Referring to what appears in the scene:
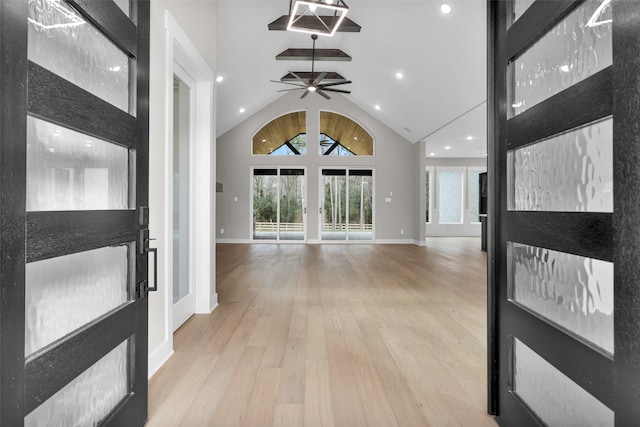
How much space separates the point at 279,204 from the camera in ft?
32.3

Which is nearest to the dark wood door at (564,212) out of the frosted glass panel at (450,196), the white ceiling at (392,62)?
the white ceiling at (392,62)

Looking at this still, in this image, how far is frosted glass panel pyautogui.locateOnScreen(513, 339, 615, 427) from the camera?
0.99 metres

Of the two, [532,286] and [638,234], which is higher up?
[638,234]

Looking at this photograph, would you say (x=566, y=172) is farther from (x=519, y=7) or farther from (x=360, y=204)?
(x=360, y=204)

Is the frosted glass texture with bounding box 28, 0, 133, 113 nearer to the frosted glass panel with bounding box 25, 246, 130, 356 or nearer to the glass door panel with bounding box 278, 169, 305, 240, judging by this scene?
the frosted glass panel with bounding box 25, 246, 130, 356

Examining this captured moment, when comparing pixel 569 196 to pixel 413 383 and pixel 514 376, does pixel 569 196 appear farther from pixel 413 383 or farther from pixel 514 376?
pixel 413 383

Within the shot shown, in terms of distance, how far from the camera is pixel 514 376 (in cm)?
143

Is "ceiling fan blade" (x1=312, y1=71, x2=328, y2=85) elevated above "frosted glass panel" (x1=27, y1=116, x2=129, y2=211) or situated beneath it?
elevated above

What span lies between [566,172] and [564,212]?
0.45 ft

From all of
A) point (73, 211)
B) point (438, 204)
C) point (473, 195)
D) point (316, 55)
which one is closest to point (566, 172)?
point (73, 211)

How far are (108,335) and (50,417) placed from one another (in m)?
0.28

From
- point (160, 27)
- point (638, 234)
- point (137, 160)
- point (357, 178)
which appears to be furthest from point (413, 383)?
point (357, 178)

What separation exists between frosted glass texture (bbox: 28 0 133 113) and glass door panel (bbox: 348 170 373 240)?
8.68 meters

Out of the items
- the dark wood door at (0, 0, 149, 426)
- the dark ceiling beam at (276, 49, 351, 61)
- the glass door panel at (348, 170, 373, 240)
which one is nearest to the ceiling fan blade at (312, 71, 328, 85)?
the dark ceiling beam at (276, 49, 351, 61)
